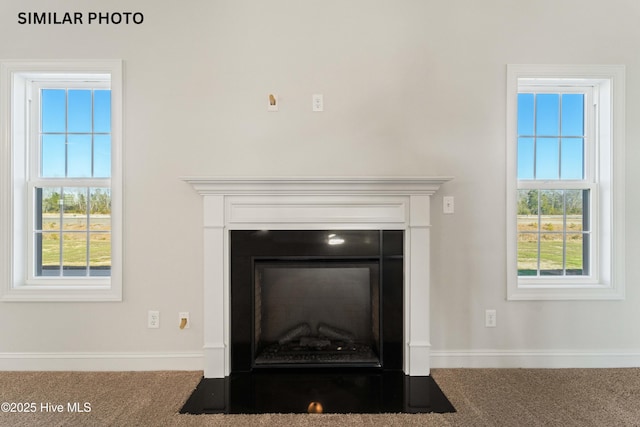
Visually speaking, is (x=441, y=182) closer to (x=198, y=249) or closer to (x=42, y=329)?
(x=198, y=249)

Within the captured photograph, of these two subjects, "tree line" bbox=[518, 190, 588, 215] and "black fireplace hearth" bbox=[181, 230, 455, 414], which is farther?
"tree line" bbox=[518, 190, 588, 215]

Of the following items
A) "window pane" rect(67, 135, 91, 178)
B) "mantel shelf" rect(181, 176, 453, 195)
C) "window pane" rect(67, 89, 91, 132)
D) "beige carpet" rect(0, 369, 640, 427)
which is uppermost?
"window pane" rect(67, 89, 91, 132)

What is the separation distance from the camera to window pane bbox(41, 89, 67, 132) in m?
2.60

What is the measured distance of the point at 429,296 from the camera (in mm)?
2398

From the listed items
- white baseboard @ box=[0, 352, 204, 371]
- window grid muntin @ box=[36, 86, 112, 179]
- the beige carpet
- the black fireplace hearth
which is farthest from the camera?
window grid muntin @ box=[36, 86, 112, 179]

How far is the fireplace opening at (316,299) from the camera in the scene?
7.66ft

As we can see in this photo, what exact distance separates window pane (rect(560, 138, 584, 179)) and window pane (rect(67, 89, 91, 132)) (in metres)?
3.58

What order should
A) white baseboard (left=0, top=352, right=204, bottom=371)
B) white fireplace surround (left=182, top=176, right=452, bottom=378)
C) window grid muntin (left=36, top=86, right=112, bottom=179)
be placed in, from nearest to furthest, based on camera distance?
white fireplace surround (left=182, top=176, right=452, bottom=378)
white baseboard (left=0, top=352, right=204, bottom=371)
window grid muntin (left=36, top=86, right=112, bottom=179)

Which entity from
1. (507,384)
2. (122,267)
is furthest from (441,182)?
(122,267)

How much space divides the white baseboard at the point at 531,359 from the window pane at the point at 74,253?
2.65 meters

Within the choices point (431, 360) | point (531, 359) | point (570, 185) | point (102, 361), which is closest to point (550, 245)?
point (570, 185)

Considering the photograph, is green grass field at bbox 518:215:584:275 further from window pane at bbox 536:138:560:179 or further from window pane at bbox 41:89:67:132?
window pane at bbox 41:89:67:132

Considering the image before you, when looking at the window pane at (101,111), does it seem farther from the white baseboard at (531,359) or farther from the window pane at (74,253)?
the white baseboard at (531,359)

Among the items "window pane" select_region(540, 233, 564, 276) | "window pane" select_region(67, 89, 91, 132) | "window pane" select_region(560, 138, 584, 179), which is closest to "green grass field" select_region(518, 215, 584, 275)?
"window pane" select_region(540, 233, 564, 276)
